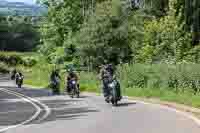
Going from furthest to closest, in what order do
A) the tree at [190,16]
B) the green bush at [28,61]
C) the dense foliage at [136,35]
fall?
1. the green bush at [28,61]
2. the dense foliage at [136,35]
3. the tree at [190,16]

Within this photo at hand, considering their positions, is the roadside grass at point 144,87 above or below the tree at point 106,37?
below

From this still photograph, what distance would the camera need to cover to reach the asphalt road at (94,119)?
1792 cm

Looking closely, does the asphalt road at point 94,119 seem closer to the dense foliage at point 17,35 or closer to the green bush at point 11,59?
the green bush at point 11,59

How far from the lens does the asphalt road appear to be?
17.9 metres

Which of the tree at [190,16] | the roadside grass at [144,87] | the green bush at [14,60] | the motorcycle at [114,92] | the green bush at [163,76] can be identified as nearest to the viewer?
the motorcycle at [114,92]

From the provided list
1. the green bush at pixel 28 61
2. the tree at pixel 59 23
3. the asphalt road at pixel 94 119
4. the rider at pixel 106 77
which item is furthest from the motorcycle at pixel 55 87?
the green bush at pixel 28 61

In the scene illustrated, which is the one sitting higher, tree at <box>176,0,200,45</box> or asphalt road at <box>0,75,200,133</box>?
tree at <box>176,0,200,45</box>

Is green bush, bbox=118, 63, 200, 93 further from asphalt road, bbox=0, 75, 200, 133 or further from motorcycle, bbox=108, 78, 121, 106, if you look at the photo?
motorcycle, bbox=108, 78, 121, 106

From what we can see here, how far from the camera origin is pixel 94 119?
68.6 feet

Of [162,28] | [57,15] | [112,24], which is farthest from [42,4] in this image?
[162,28]

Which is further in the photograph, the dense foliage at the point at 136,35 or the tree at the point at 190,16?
the dense foliage at the point at 136,35

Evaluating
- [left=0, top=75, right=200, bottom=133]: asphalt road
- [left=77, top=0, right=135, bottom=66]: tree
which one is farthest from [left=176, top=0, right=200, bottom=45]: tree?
[left=0, top=75, right=200, bottom=133]: asphalt road

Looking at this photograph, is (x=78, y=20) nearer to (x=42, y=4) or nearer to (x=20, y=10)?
(x=42, y=4)

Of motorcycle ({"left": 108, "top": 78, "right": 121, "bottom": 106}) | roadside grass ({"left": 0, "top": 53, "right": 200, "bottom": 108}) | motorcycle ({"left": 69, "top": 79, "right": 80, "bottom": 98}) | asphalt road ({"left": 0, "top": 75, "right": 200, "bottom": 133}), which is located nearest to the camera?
asphalt road ({"left": 0, "top": 75, "right": 200, "bottom": 133})
